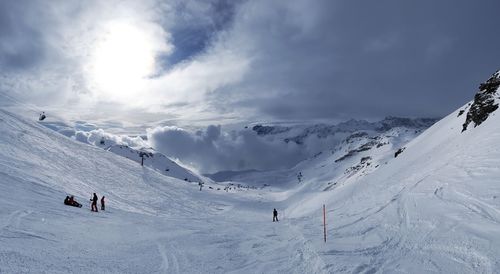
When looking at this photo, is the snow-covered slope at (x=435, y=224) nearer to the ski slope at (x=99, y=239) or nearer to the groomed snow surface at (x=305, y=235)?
the groomed snow surface at (x=305, y=235)

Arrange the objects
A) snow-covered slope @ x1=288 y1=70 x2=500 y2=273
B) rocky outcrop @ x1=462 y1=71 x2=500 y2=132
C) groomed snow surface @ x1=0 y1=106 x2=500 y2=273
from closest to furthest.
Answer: snow-covered slope @ x1=288 y1=70 x2=500 y2=273, groomed snow surface @ x1=0 y1=106 x2=500 y2=273, rocky outcrop @ x1=462 y1=71 x2=500 y2=132

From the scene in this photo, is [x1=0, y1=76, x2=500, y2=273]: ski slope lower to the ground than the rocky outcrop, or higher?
lower

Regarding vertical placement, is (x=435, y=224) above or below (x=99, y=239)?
above

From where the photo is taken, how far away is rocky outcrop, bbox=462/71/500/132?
40.5 meters

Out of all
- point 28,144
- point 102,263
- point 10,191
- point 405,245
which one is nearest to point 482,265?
point 405,245

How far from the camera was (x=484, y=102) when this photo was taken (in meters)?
42.9

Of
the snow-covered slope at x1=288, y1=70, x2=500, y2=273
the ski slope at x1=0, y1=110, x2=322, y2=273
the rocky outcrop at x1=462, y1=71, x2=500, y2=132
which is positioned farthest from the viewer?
the rocky outcrop at x1=462, y1=71, x2=500, y2=132

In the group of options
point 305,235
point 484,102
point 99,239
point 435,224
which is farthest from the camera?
point 484,102

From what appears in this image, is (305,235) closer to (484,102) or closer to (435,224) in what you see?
(435,224)

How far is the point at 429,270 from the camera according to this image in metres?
13.0

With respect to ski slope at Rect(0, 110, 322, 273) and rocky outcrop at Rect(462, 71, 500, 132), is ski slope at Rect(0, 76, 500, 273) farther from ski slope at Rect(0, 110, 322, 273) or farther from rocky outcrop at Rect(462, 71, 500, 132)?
rocky outcrop at Rect(462, 71, 500, 132)

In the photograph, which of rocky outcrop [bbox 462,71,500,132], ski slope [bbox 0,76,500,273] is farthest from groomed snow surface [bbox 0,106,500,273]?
rocky outcrop [bbox 462,71,500,132]

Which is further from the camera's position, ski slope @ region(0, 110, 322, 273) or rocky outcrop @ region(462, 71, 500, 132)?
rocky outcrop @ region(462, 71, 500, 132)

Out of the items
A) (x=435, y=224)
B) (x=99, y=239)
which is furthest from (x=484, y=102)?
(x=99, y=239)
